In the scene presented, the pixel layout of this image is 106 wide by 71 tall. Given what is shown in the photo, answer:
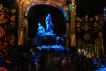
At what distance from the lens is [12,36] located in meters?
8.73

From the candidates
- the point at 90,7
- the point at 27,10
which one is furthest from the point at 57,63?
the point at 90,7

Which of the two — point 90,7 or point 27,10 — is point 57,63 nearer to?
point 27,10

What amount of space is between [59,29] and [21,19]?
412 cm

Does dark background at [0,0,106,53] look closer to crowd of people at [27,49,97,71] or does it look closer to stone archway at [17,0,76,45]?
stone archway at [17,0,76,45]

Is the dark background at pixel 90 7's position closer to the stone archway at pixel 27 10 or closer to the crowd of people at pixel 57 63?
the stone archway at pixel 27 10

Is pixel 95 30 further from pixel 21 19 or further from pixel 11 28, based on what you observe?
pixel 11 28

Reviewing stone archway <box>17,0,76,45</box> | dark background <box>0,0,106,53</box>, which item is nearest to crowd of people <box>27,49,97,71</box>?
stone archway <box>17,0,76,45</box>

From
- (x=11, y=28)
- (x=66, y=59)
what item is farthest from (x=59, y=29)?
(x=66, y=59)

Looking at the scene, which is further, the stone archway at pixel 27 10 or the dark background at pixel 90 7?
the dark background at pixel 90 7

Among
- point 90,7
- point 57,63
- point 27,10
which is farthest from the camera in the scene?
point 90,7

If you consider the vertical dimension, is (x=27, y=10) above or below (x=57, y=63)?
above

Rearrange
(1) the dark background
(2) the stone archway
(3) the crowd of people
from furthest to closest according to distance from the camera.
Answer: (1) the dark background < (2) the stone archway < (3) the crowd of people

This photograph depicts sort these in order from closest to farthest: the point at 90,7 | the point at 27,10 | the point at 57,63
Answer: the point at 57,63 < the point at 27,10 < the point at 90,7

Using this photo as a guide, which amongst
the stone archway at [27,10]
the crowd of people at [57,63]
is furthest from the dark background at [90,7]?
the crowd of people at [57,63]
